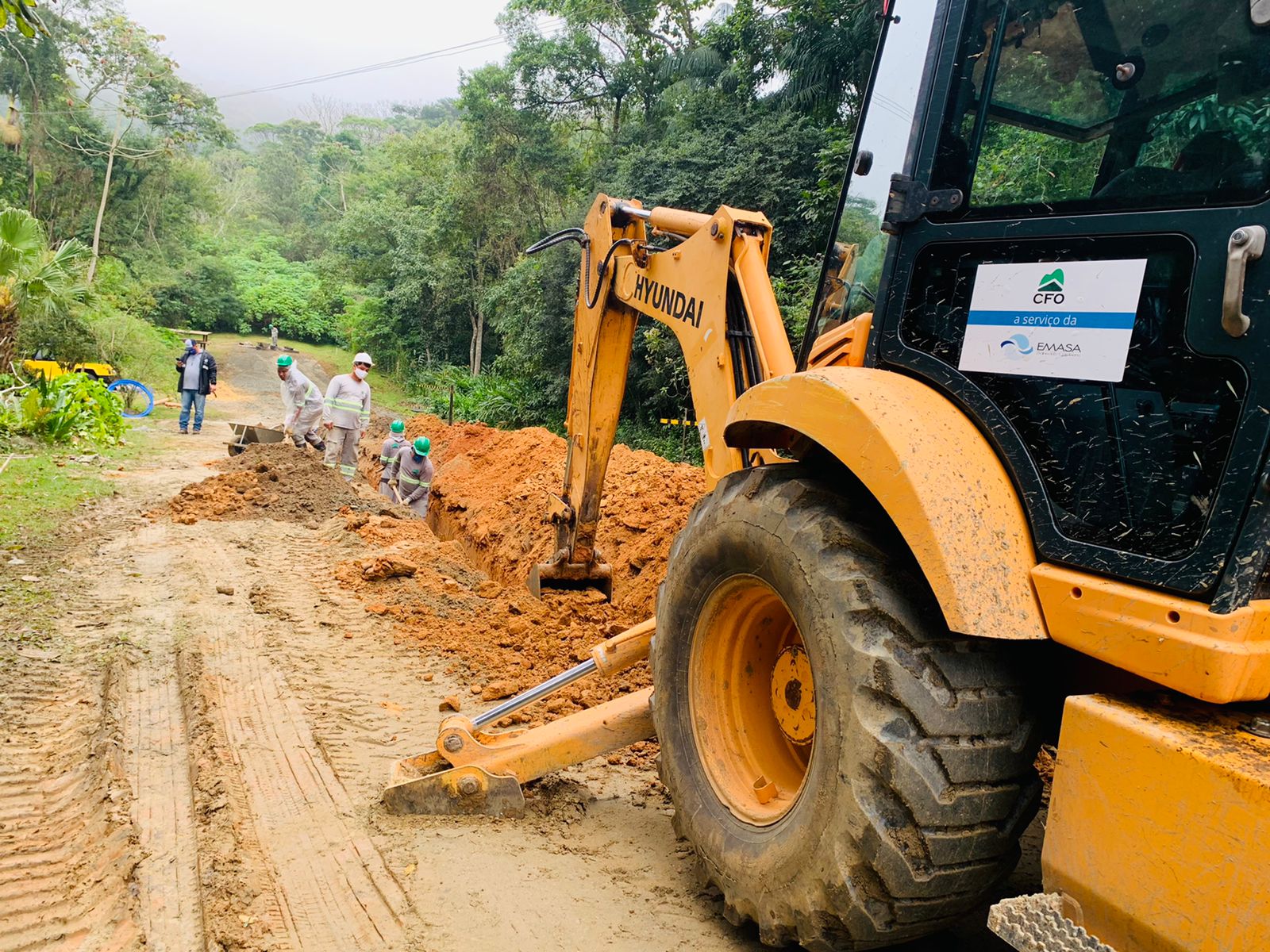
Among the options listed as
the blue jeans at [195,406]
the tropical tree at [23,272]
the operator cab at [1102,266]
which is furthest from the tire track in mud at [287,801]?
the blue jeans at [195,406]

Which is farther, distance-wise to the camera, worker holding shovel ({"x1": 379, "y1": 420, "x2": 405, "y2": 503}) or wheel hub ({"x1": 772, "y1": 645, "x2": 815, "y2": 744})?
worker holding shovel ({"x1": 379, "y1": 420, "x2": 405, "y2": 503})

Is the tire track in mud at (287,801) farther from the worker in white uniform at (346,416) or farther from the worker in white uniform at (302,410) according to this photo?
the worker in white uniform at (302,410)

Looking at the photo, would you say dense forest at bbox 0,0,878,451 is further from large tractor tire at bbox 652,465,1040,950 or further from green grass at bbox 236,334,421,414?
large tractor tire at bbox 652,465,1040,950

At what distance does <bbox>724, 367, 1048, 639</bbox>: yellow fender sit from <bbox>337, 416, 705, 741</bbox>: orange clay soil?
2405 millimetres

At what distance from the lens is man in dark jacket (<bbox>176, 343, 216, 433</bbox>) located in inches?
648

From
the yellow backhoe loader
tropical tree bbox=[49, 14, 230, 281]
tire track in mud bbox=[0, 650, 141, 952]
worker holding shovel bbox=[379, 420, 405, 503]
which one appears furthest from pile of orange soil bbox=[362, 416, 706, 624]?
tropical tree bbox=[49, 14, 230, 281]

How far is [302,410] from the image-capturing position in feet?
40.1

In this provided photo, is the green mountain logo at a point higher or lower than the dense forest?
lower

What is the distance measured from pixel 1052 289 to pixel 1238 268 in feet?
1.33

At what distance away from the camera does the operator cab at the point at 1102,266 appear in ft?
5.66

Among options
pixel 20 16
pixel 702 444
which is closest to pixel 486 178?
pixel 20 16

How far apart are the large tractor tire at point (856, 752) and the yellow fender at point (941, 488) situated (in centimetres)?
19

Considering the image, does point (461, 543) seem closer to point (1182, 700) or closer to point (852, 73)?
point (1182, 700)

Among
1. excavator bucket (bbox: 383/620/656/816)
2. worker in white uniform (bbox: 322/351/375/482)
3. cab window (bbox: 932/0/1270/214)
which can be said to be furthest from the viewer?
worker in white uniform (bbox: 322/351/375/482)
